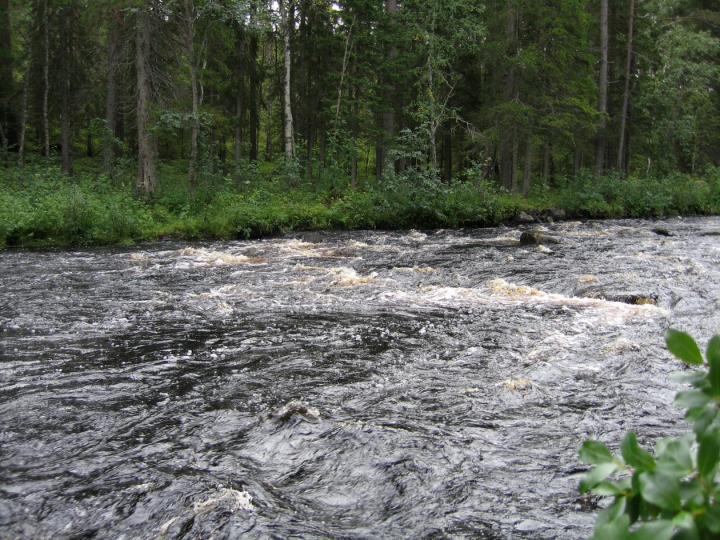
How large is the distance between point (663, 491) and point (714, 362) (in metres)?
0.26

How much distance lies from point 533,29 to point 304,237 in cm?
1672

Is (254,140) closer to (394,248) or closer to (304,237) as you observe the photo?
(304,237)

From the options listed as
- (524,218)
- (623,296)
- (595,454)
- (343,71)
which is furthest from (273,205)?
(595,454)

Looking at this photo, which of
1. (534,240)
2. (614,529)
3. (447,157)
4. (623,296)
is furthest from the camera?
(447,157)

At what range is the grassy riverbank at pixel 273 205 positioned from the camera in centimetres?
1599

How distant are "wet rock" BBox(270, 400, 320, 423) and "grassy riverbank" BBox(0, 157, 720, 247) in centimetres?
1301

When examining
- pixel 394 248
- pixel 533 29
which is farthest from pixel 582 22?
pixel 394 248

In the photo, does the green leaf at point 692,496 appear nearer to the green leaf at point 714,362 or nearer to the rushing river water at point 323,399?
the green leaf at point 714,362

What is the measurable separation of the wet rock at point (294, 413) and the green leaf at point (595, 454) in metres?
3.78

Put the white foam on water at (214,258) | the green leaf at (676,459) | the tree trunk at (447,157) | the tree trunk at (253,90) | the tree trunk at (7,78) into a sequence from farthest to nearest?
1. the tree trunk at (447,157)
2. the tree trunk at (253,90)
3. the tree trunk at (7,78)
4. the white foam on water at (214,258)
5. the green leaf at (676,459)

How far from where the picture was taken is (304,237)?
18.1m

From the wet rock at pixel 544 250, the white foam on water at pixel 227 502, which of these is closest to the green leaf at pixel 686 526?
the white foam on water at pixel 227 502

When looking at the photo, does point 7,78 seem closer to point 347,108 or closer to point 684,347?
point 347,108

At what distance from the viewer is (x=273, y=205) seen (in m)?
20.2
